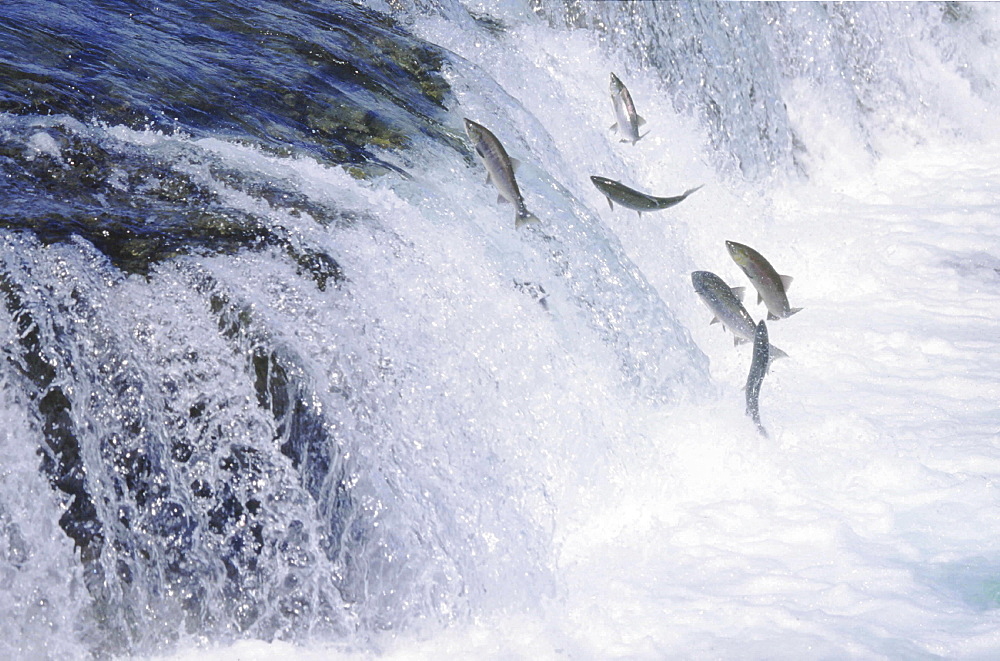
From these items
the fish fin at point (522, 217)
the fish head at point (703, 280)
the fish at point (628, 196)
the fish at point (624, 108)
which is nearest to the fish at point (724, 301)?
the fish head at point (703, 280)

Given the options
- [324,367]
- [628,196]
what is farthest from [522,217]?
[324,367]

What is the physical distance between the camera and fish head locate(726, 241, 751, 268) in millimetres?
3312

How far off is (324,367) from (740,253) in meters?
1.38

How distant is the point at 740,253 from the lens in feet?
11.0

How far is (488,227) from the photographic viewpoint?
3.68m

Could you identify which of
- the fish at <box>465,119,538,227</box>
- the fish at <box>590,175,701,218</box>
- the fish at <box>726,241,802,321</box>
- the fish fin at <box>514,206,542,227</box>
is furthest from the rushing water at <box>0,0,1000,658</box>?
the fish at <box>726,241,802,321</box>

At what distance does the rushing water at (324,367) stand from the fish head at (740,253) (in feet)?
1.88

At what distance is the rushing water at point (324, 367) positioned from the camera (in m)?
2.67

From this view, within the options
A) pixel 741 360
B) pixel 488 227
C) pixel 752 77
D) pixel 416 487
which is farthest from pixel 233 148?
pixel 752 77

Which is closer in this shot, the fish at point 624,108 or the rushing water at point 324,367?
the rushing water at point 324,367

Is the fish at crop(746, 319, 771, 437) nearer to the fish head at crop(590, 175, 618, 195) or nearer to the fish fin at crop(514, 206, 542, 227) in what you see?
the fish head at crop(590, 175, 618, 195)

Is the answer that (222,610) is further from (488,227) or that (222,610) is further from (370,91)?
(370,91)

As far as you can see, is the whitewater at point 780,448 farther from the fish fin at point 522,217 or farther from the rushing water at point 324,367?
the fish fin at point 522,217

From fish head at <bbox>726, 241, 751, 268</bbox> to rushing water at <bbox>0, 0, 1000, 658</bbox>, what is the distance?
575 millimetres
